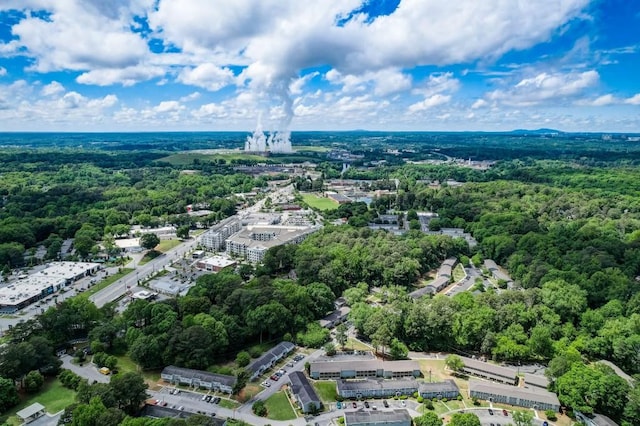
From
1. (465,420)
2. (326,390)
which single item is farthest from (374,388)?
(465,420)

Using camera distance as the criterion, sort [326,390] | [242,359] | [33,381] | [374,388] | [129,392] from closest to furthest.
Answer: [129,392], [33,381], [374,388], [326,390], [242,359]

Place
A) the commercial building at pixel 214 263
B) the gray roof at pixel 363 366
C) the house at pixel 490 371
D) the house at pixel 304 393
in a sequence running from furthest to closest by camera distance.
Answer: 1. the commercial building at pixel 214 263
2. the gray roof at pixel 363 366
3. the house at pixel 490 371
4. the house at pixel 304 393

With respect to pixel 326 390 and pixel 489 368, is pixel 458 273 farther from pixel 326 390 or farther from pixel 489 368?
pixel 326 390

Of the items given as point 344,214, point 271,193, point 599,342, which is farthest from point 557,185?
point 599,342

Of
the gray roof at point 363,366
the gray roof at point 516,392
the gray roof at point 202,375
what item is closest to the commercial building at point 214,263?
→ the gray roof at point 202,375

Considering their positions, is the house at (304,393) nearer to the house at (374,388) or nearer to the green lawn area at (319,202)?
the house at (374,388)

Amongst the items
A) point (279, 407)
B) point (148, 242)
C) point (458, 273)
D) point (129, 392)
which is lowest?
point (458, 273)

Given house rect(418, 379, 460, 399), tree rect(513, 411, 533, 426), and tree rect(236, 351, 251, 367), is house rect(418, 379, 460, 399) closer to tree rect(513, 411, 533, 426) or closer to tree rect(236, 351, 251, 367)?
tree rect(513, 411, 533, 426)
